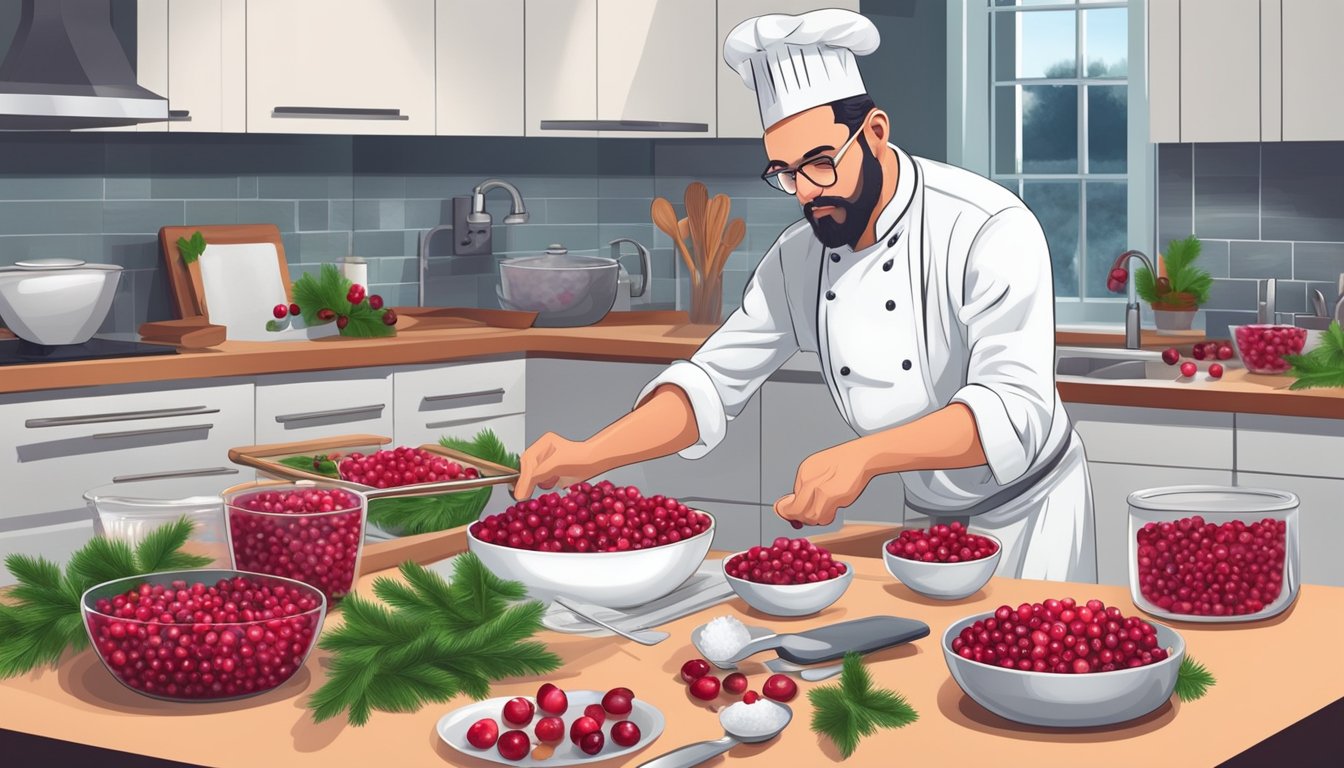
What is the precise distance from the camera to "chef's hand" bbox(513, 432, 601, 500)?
2.00 metres

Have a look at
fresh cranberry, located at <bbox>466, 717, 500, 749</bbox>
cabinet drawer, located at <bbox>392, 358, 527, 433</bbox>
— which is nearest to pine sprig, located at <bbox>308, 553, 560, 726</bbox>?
fresh cranberry, located at <bbox>466, 717, 500, 749</bbox>

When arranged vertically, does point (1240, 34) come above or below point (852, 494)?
above

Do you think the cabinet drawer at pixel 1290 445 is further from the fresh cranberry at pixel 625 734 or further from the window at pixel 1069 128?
the fresh cranberry at pixel 625 734

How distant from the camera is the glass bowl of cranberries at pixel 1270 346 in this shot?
354 cm

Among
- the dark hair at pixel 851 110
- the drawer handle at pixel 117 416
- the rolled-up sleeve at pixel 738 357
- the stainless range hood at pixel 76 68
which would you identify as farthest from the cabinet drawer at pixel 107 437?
the dark hair at pixel 851 110

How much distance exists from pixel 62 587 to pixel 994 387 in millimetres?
1227

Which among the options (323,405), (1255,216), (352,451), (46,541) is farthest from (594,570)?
(1255,216)

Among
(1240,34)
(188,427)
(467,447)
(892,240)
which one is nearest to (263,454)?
(467,447)

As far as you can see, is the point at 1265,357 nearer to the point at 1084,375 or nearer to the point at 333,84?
the point at 1084,375

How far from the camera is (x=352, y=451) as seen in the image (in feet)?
6.78

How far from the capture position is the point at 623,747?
121cm

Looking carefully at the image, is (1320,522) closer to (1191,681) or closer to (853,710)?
(1191,681)

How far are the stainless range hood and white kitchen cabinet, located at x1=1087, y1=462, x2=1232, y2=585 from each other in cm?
226

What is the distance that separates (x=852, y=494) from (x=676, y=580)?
31cm
